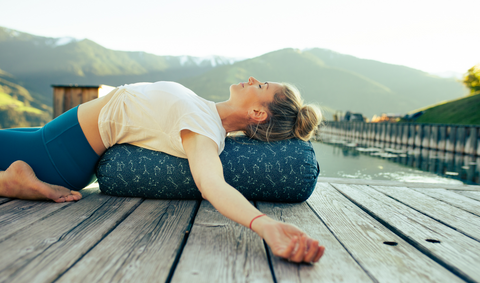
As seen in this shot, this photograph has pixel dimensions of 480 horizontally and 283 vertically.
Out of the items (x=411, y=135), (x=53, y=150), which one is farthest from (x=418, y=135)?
(x=53, y=150)

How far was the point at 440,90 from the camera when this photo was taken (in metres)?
99.4

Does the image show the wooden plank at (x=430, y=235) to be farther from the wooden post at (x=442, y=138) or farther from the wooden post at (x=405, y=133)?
the wooden post at (x=405, y=133)

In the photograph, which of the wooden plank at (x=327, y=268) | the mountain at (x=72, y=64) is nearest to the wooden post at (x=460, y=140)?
the wooden plank at (x=327, y=268)

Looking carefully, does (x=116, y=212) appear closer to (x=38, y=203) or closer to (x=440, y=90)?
(x=38, y=203)

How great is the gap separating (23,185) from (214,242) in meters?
1.21

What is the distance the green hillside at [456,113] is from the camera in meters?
14.3

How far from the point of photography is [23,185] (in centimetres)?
165

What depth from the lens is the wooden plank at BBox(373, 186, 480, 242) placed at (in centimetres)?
150

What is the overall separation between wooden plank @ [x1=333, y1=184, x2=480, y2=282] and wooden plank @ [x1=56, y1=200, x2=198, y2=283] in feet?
3.24

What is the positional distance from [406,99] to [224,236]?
4026 inches

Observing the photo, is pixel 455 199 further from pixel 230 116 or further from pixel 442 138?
pixel 442 138

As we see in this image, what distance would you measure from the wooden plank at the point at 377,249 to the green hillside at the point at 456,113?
584 inches

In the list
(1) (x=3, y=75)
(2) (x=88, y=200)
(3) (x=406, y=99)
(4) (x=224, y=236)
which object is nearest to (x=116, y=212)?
(2) (x=88, y=200)

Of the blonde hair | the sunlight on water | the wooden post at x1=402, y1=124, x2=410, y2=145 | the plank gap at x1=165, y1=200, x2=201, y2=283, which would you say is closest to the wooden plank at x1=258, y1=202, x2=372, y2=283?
the plank gap at x1=165, y1=200, x2=201, y2=283
